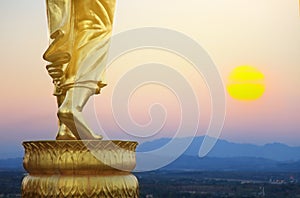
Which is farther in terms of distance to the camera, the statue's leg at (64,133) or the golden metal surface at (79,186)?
the statue's leg at (64,133)

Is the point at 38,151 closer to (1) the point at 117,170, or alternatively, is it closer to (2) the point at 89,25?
(1) the point at 117,170

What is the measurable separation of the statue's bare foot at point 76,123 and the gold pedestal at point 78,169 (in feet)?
0.50

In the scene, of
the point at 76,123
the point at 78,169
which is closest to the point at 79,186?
the point at 78,169

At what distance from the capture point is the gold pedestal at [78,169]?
301 centimetres

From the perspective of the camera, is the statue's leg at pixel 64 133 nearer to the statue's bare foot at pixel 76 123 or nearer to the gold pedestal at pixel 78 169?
the statue's bare foot at pixel 76 123

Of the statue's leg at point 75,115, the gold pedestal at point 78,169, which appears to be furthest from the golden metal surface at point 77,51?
the gold pedestal at point 78,169

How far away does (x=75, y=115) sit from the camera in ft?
10.5

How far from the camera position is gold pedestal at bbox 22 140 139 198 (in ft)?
9.89

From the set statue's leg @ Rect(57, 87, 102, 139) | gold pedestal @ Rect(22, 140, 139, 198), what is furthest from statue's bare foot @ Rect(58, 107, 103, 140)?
gold pedestal @ Rect(22, 140, 139, 198)

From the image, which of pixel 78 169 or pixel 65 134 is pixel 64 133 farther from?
pixel 78 169

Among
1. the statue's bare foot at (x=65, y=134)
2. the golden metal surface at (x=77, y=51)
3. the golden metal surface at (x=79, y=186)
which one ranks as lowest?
the golden metal surface at (x=79, y=186)

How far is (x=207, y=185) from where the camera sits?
16.2 feet

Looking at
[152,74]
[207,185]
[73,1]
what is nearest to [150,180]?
[207,185]

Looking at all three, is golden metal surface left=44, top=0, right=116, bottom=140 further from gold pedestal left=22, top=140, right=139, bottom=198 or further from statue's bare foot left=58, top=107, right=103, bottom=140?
gold pedestal left=22, top=140, right=139, bottom=198
